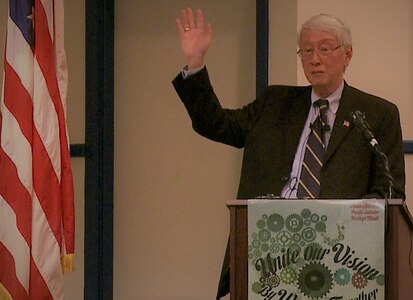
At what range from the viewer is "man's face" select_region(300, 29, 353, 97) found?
358 cm

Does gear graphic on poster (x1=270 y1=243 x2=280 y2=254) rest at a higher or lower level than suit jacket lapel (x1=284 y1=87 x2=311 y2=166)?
lower

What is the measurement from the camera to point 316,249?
2785mm

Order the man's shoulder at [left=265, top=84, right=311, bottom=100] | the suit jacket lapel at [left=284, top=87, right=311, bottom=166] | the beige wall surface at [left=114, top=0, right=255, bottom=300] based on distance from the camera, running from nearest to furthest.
Answer: 1. the suit jacket lapel at [left=284, top=87, right=311, bottom=166]
2. the man's shoulder at [left=265, top=84, right=311, bottom=100]
3. the beige wall surface at [left=114, top=0, right=255, bottom=300]

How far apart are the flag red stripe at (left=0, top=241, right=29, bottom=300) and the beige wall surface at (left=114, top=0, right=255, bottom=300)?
1.44 m

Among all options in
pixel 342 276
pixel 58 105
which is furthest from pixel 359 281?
pixel 58 105

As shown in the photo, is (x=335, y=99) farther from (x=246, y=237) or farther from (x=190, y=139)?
(x=190, y=139)

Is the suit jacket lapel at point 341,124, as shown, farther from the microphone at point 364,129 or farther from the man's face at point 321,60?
the microphone at point 364,129

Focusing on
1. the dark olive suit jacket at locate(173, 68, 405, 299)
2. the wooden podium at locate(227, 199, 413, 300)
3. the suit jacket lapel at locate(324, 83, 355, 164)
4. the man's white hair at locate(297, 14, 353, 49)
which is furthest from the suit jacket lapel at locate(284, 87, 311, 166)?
the wooden podium at locate(227, 199, 413, 300)

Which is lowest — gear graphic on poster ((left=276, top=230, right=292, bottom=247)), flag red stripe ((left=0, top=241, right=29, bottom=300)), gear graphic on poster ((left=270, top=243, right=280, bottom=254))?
flag red stripe ((left=0, top=241, right=29, bottom=300))

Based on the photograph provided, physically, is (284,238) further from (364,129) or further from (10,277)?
(10,277)

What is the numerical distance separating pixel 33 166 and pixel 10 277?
479 millimetres

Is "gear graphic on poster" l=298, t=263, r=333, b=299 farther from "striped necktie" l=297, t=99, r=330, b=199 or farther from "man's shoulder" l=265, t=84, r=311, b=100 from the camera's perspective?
"man's shoulder" l=265, t=84, r=311, b=100

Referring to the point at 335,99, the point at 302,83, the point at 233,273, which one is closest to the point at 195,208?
the point at 302,83

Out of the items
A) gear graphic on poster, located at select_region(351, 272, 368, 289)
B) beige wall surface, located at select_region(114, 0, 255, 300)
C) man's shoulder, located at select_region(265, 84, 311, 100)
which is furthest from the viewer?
beige wall surface, located at select_region(114, 0, 255, 300)
